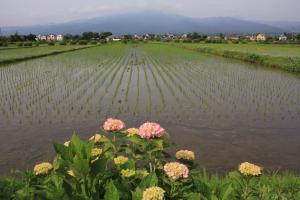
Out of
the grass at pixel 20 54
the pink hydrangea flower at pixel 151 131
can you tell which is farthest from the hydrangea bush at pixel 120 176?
the grass at pixel 20 54

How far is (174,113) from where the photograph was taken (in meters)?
9.95

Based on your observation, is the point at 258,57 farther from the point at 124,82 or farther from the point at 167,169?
the point at 167,169

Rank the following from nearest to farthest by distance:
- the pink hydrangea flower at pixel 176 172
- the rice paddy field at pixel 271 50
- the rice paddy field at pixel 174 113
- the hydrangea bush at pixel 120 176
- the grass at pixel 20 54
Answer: the hydrangea bush at pixel 120 176
the pink hydrangea flower at pixel 176 172
the rice paddy field at pixel 174 113
the grass at pixel 20 54
the rice paddy field at pixel 271 50

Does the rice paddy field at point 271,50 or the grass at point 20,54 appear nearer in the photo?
the grass at point 20,54

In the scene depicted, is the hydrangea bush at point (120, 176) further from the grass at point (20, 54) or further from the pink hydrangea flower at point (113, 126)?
the grass at point (20, 54)

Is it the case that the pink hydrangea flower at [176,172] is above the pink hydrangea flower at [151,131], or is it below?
below

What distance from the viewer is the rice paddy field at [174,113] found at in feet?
22.9

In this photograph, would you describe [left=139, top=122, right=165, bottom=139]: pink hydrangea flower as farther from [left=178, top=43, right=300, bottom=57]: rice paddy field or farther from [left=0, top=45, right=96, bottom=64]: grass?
[left=178, top=43, right=300, bottom=57]: rice paddy field

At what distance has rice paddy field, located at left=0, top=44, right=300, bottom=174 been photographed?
6988 mm

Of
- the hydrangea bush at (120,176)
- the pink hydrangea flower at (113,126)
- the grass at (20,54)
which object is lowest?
the grass at (20,54)

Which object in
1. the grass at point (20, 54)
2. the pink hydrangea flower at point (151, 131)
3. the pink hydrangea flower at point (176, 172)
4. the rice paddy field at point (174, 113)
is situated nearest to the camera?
the pink hydrangea flower at point (176, 172)

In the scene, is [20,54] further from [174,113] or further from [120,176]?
[120,176]

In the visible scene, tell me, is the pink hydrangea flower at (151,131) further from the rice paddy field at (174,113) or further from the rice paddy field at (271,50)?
the rice paddy field at (271,50)

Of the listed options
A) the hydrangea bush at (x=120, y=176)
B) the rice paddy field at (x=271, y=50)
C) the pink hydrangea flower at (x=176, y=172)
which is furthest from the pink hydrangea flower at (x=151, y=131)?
the rice paddy field at (x=271, y=50)
